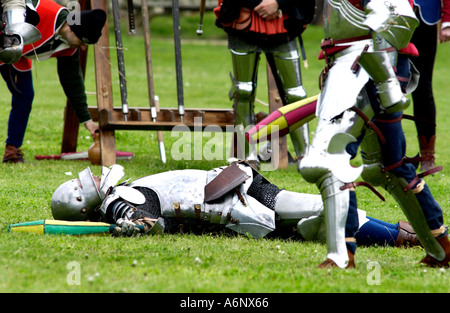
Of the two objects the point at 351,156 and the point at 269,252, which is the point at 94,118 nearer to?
the point at 269,252

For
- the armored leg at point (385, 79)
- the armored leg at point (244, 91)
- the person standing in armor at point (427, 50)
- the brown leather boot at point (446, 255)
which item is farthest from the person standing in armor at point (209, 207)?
the person standing in armor at point (427, 50)

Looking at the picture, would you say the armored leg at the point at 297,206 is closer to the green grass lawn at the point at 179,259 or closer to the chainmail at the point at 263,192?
the chainmail at the point at 263,192

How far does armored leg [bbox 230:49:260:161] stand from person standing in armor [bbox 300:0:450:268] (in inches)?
101

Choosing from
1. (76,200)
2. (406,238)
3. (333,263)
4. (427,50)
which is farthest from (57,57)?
(333,263)

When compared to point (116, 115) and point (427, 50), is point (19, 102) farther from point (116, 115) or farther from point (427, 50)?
point (427, 50)

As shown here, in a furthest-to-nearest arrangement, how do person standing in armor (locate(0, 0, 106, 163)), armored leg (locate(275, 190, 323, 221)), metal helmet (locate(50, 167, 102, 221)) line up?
person standing in armor (locate(0, 0, 106, 163)) < metal helmet (locate(50, 167, 102, 221)) < armored leg (locate(275, 190, 323, 221))

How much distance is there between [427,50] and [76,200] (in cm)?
361

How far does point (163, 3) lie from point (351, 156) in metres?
21.2

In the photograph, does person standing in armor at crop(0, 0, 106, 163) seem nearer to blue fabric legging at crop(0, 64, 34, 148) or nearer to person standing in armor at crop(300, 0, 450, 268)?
blue fabric legging at crop(0, 64, 34, 148)

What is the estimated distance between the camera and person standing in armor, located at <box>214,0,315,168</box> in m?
5.75

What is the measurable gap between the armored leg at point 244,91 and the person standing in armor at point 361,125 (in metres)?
2.56

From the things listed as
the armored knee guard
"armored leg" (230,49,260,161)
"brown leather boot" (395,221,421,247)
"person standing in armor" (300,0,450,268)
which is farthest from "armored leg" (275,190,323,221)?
the armored knee guard

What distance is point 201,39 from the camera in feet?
73.7

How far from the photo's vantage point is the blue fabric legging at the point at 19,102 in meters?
6.54
